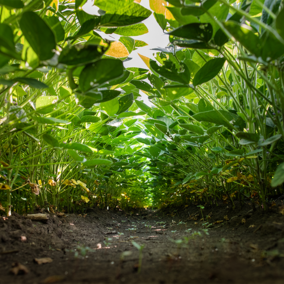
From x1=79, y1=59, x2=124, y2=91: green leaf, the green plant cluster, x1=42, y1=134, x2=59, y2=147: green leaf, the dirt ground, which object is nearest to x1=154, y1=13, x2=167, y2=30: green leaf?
the green plant cluster

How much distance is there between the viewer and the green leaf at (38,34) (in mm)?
407

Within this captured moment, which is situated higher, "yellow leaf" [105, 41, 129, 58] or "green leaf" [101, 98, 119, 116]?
"yellow leaf" [105, 41, 129, 58]

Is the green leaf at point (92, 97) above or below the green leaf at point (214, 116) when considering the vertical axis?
above

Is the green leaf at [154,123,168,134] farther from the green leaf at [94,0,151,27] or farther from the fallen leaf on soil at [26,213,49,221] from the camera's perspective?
the fallen leaf on soil at [26,213,49,221]

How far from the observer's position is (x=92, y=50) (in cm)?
44

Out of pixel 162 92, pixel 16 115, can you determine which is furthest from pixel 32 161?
pixel 162 92

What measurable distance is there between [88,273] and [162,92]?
0.76 m

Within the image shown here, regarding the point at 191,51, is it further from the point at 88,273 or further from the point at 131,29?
the point at 88,273

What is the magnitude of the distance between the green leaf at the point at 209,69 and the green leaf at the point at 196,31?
10 cm

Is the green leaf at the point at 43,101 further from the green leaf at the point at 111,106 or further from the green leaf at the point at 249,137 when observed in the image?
the green leaf at the point at 249,137

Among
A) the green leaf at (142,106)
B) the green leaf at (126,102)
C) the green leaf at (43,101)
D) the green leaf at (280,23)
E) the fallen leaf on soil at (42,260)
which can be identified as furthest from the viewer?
the green leaf at (142,106)

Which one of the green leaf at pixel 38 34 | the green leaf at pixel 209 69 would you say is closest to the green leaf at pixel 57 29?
the green leaf at pixel 38 34

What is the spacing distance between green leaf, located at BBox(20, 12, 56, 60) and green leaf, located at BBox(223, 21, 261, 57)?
Answer: 0.36m

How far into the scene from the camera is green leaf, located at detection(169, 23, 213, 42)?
1.80 feet
